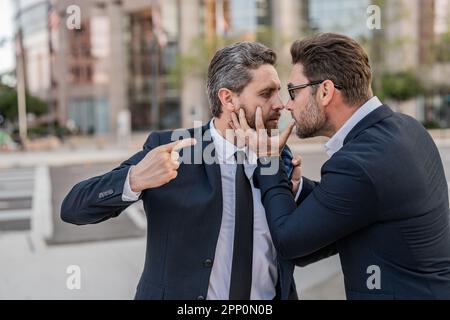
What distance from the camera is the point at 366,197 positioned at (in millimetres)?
1688

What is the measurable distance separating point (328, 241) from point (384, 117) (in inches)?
18.5

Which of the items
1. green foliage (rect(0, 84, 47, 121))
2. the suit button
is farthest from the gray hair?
green foliage (rect(0, 84, 47, 121))

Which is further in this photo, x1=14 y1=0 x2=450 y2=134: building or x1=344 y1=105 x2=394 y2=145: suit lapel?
x1=14 y1=0 x2=450 y2=134: building

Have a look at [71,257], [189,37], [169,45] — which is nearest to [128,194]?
[71,257]

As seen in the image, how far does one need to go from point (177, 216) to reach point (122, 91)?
166 feet

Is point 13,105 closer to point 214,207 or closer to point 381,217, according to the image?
point 214,207

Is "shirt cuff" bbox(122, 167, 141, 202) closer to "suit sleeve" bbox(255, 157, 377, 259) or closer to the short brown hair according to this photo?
"suit sleeve" bbox(255, 157, 377, 259)

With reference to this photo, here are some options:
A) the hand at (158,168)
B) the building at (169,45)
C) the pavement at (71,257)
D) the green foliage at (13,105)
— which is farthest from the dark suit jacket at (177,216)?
the green foliage at (13,105)

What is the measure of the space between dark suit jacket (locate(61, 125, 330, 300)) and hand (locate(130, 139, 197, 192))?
0.11 meters

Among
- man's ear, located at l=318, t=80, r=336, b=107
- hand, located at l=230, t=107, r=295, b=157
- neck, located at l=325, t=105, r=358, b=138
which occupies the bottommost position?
hand, located at l=230, t=107, r=295, b=157

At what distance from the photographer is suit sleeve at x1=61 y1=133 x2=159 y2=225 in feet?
6.39

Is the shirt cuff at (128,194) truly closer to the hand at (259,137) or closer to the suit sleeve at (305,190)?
the hand at (259,137)

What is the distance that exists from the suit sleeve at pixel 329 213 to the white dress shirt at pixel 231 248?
0.85 ft
